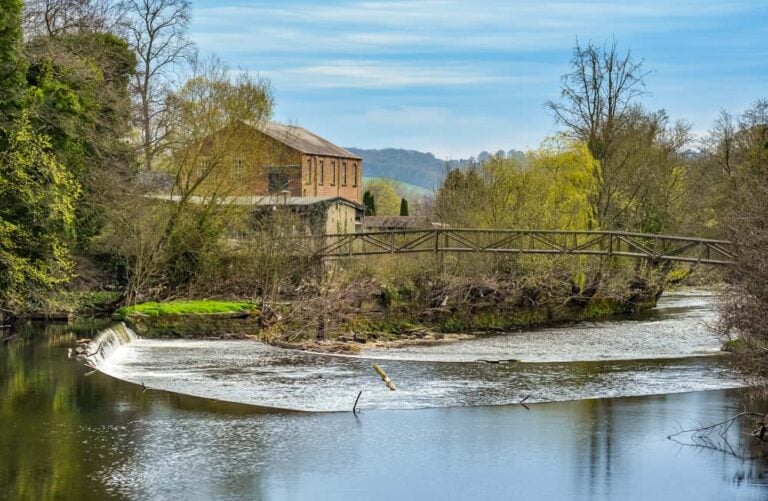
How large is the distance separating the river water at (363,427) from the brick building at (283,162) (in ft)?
37.6

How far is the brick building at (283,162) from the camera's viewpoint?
1599 inches

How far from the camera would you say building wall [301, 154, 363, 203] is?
68750mm

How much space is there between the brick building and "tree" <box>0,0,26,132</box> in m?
10.8

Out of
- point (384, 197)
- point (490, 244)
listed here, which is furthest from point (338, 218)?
point (384, 197)

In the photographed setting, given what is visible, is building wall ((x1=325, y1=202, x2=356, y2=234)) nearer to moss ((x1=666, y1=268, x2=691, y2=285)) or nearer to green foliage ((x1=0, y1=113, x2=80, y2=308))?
moss ((x1=666, y1=268, x2=691, y2=285))

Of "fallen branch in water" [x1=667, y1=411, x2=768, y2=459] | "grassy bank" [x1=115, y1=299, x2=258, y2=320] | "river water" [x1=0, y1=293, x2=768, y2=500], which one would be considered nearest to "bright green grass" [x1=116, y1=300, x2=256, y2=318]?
"grassy bank" [x1=115, y1=299, x2=258, y2=320]

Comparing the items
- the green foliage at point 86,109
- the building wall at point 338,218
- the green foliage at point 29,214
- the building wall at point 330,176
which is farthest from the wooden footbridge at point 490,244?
the building wall at point 330,176

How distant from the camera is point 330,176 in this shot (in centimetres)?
7250

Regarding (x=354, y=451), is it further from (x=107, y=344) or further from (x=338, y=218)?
(x=338, y=218)

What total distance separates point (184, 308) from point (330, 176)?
3868 centimetres

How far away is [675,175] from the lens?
52.1 metres

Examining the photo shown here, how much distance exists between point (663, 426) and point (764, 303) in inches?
127

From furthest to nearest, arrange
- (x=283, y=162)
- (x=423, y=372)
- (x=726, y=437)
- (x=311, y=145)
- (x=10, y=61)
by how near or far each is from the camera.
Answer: (x=311, y=145) < (x=283, y=162) < (x=10, y=61) < (x=423, y=372) < (x=726, y=437)

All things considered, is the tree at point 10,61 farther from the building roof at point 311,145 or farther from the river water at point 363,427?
the building roof at point 311,145
